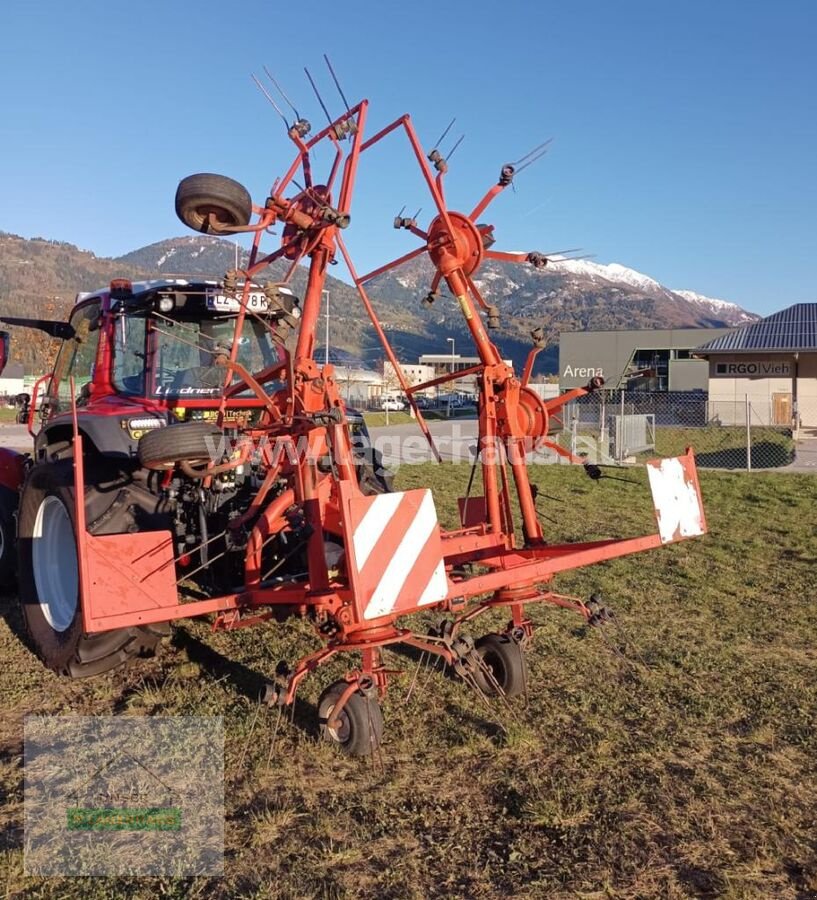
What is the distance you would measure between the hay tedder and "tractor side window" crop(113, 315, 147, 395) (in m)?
0.01

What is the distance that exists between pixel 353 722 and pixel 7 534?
12.1 feet

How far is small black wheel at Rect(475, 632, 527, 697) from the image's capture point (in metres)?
4.09

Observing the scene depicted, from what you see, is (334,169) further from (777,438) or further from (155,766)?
(777,438)

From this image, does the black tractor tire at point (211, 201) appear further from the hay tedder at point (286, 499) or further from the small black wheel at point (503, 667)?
the small black wheel at point (503, 667)

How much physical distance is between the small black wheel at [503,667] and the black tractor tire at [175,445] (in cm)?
181

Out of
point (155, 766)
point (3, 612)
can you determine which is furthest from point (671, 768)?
point (3, 612)

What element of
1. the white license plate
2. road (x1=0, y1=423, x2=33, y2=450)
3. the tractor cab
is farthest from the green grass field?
road (x1=0, y1=423, x2=33, y2=450)

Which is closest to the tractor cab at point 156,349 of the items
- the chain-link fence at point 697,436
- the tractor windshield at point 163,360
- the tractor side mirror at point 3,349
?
the tractor windshield at point 163,360

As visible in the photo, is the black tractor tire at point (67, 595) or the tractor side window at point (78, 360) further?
the tractor side window at point (78, 360)

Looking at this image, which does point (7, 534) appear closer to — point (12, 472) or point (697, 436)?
point (12, 472)

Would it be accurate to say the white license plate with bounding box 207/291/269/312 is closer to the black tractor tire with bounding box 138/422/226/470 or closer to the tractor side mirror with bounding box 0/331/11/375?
the tractor side mirror with bounding box 0/331/11/375

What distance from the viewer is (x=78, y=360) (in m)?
5.62

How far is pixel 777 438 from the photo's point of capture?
20.8 metres

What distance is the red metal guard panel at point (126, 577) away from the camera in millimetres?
3225
